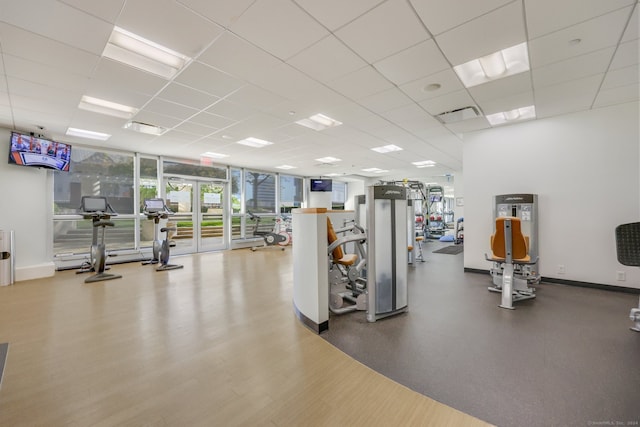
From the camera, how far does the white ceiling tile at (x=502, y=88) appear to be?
11.0 ft

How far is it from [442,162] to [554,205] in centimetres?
470

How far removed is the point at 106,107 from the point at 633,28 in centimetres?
666

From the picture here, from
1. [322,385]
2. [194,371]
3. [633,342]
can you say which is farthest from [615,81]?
[194,371]

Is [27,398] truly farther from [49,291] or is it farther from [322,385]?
[49,291]

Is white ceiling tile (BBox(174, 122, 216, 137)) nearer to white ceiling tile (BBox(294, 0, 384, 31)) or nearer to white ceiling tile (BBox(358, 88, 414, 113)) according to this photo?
white ceiling tile (BBox(358, 88, 414, 113))

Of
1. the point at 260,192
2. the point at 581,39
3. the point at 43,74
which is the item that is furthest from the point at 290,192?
the point at 581,39

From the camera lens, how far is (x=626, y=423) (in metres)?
1.53

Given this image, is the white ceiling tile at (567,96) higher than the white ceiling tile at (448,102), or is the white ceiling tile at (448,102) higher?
the white ceiling tile at (448,102)

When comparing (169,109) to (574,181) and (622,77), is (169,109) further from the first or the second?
(574,181)

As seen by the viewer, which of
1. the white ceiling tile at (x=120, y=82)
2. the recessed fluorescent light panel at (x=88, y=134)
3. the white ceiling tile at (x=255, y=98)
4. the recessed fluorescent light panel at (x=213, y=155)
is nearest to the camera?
the white ceiling tile at (x=120, y=82)

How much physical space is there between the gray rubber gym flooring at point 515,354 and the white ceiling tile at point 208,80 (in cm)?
326

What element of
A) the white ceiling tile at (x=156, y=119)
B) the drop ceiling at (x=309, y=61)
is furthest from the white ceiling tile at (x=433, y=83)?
the white ceiling tile at (x=156, y=119)

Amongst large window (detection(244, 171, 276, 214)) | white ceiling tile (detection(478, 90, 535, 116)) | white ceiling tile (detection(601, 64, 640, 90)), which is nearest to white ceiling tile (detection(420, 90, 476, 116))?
white ceiling tile (detection(478, 90, 535, 116))

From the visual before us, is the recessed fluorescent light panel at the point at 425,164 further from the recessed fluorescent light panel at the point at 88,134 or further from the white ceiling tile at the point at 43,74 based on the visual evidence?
the recessed fluorescent light panel at the point at 88,134
